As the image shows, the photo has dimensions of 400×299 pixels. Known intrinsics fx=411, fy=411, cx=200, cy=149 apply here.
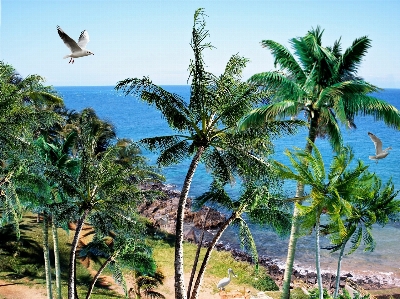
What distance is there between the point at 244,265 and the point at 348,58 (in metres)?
15.5

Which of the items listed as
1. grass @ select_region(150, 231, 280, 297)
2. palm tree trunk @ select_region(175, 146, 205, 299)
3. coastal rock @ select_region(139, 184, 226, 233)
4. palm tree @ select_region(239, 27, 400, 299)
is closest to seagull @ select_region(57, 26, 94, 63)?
palm tree trunk @ select_region(175, 146, 205, 299)

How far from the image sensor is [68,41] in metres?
8.98

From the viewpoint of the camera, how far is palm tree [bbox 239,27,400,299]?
1305 cm

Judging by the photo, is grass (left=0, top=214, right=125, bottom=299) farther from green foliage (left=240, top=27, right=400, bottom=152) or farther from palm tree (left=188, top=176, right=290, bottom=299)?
green foliage (left=240, top=27, right=400, bottom=152)

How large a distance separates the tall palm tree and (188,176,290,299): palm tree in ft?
2.67


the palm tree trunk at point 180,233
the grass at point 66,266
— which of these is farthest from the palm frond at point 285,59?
the grass at point 66,266

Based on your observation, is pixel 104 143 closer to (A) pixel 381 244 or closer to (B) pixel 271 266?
(B) pixel 271 266

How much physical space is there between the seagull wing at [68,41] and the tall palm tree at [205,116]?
270 centimetres

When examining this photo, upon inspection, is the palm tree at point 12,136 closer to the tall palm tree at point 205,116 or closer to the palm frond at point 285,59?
the tall palm tree at point 205,116

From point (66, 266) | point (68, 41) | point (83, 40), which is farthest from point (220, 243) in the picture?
point (68, 41)

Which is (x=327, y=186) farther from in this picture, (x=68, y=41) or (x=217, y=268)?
(x=217, y=268)

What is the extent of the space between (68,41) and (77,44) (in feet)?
0.64

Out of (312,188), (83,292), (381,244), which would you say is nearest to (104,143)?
(83,292)

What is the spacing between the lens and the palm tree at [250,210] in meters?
13.3
